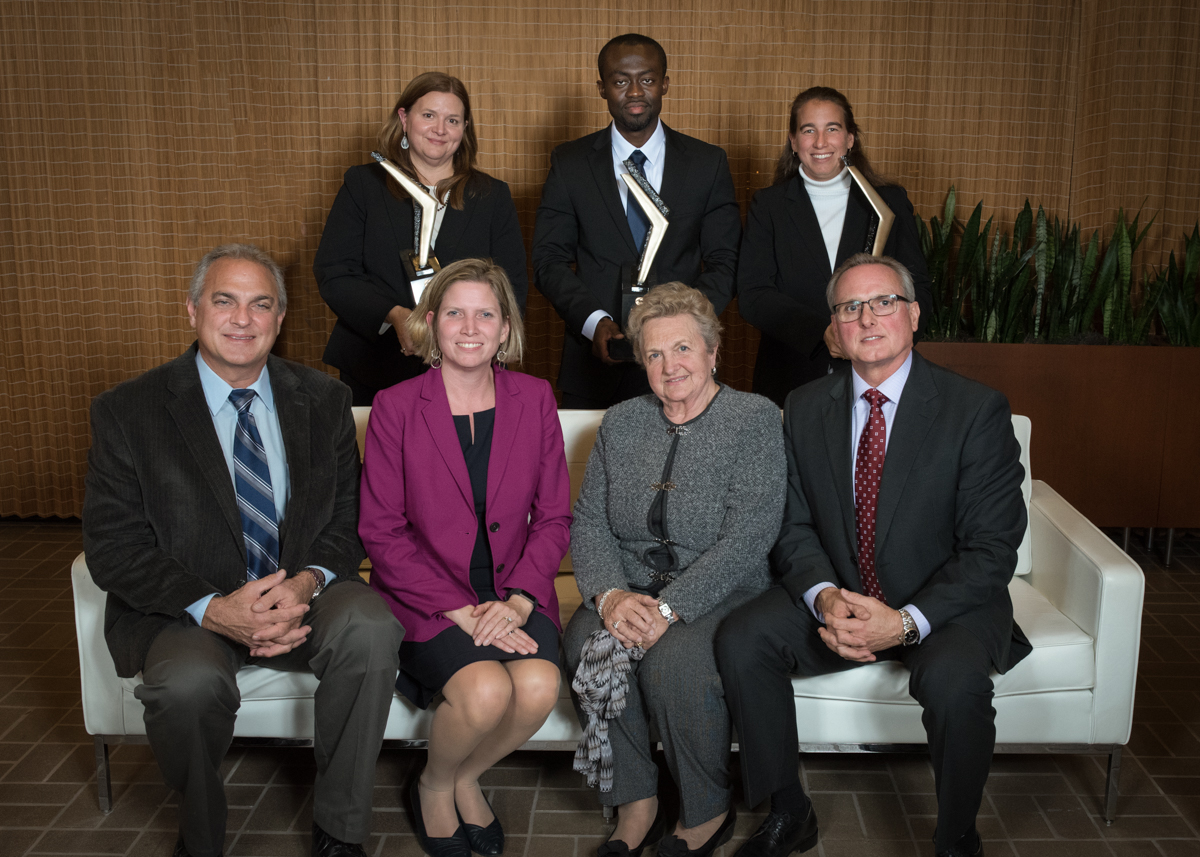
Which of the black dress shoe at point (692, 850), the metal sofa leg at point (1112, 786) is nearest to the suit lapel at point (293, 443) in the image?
the black dress shoe at point (692, 850)

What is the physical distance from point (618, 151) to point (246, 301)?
1.32 meters

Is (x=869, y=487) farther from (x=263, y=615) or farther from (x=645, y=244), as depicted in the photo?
(x=263, y=615)

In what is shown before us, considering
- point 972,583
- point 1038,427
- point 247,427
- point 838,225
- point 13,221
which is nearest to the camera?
point 972,583

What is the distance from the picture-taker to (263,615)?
214cm

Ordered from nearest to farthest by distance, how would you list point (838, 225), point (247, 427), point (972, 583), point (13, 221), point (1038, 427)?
point (972, 583)
point (247, 427)
point (838, 225)
point (1038, 427)
point (13, 221)

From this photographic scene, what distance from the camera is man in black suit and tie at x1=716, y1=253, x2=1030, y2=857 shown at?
2.12 m

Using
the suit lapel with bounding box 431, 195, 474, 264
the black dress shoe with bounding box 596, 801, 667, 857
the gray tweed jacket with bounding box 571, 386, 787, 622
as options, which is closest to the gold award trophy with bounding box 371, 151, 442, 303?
the suit lapel with bounding box 431, 195, 474, 264

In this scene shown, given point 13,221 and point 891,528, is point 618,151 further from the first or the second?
point 13,221

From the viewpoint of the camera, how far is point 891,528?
230 cm

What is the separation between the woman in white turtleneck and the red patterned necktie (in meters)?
0.66

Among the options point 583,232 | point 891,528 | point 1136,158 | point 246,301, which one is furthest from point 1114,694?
point 1136,158

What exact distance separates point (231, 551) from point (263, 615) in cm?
21

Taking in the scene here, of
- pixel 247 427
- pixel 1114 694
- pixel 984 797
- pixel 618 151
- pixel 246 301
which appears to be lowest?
pixel 984 797

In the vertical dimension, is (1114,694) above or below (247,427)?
below
